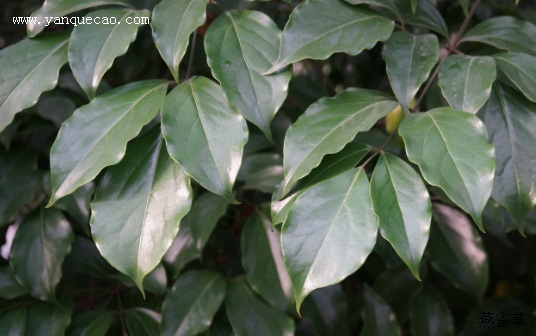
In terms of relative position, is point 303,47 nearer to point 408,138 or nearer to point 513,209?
point 408,138

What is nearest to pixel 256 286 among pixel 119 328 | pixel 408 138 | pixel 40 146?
pixel 119 328

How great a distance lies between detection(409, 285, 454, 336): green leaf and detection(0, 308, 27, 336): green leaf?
30.0 inches

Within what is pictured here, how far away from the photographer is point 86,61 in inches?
32.0

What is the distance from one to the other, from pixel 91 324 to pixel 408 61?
0.68 metres

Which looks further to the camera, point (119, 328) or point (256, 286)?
point (119, 328)

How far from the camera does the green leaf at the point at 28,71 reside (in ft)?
2.79

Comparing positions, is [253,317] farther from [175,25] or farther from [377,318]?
[175,25]

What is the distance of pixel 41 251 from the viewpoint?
1.04m

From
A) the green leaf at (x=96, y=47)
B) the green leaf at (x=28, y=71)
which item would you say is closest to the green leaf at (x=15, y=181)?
the green leaf at (x=28, y=71)

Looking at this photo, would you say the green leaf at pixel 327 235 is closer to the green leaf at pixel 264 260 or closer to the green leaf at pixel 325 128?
the green leaf at pixel 325 128

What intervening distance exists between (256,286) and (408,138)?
1.39ft

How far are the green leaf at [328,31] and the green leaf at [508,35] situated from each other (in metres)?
0.18

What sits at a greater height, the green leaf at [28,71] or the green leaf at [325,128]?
the green leaf at [28,71]

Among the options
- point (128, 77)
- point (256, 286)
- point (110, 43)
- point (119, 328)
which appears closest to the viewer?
point (110, 43)
